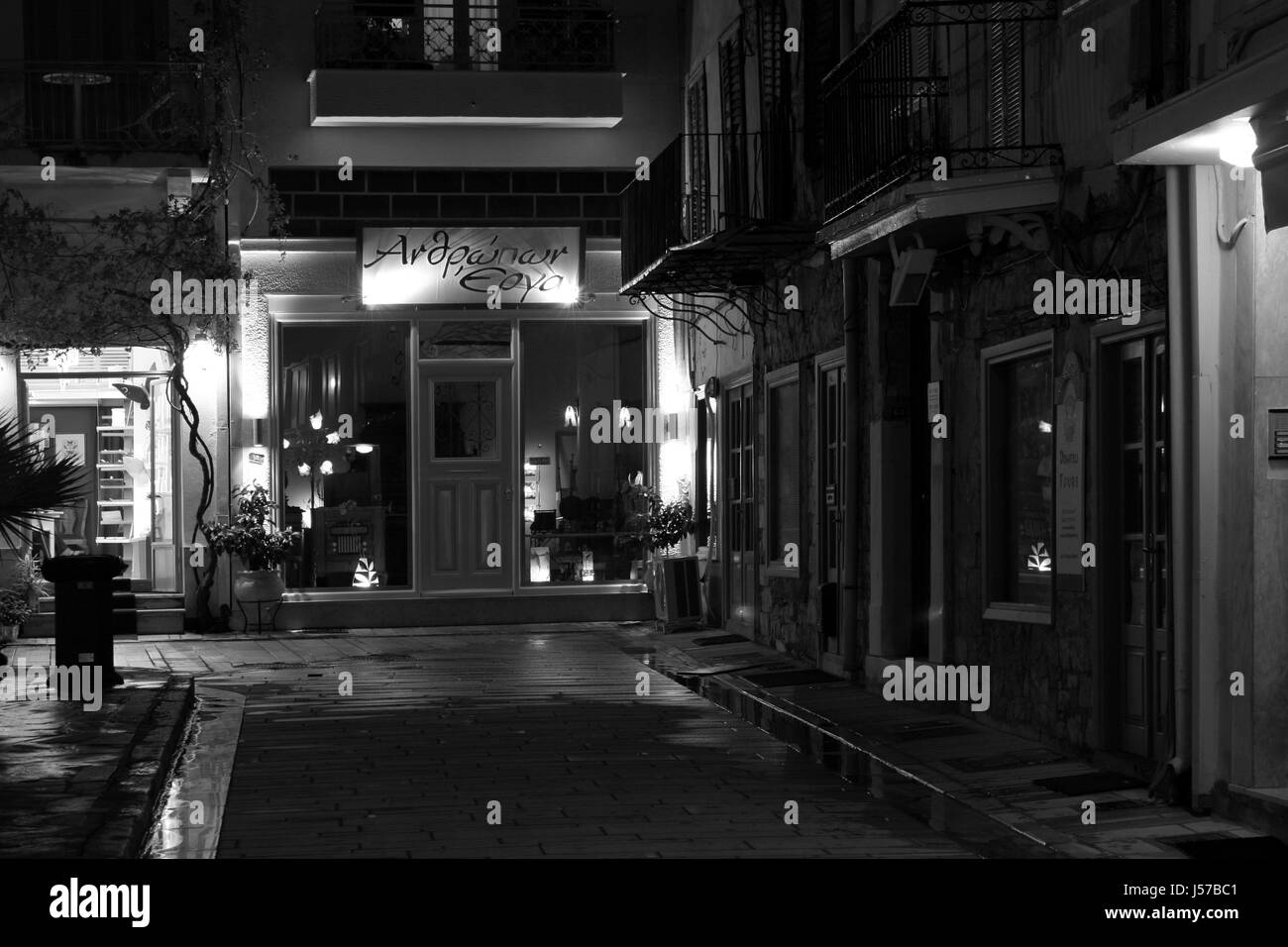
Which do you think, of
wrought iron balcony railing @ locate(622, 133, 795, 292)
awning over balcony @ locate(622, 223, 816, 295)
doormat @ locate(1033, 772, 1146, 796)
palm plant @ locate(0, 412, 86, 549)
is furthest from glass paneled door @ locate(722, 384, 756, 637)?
palm plant @ locate(0, 412, 86, 549)

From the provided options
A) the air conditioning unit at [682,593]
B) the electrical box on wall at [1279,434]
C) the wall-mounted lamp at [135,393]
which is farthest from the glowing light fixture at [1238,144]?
the wall-mounted lamp at [135,393]

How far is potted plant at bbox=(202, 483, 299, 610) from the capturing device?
22.2 metres

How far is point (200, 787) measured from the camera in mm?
10836

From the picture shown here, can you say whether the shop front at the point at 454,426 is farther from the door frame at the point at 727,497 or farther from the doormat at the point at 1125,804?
the doormat at the point at 1125,804

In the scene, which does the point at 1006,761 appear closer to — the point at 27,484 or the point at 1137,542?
the point at 1137,542

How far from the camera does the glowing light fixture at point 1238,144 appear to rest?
8750 millimetres

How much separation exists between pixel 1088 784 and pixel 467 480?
14341 mm

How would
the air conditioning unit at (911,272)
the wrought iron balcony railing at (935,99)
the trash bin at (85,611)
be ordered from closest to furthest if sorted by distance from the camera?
the wrought iron balcony railing at (935,99) < the air conditioning unit at (911,272) < the trash bin at (85,611)

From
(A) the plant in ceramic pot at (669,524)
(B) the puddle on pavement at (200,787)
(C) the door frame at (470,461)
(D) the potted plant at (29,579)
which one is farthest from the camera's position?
(C) the door frame at (470,461)

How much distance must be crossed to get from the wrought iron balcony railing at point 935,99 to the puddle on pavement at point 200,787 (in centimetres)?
588

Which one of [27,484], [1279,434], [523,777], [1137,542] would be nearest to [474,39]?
[27,484]

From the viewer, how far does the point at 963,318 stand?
44.5ft
